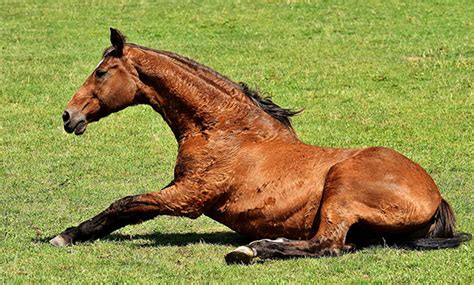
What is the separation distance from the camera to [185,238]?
11.0m

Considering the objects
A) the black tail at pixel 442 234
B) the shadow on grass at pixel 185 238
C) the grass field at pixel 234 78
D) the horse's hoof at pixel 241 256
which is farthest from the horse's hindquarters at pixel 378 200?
the shadow on grass at pixel 185 238

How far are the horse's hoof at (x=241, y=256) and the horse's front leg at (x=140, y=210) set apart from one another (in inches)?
44.9

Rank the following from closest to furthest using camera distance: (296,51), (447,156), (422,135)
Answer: (447,156) < (422,135) < (296,51)

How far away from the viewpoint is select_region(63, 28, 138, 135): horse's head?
10680 mm

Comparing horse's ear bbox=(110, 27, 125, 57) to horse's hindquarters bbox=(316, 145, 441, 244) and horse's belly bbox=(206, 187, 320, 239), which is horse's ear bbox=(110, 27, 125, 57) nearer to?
horse's belly bbox=(206, 187, 320, 239)

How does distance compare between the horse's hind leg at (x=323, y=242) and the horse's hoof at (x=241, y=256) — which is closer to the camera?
the horse's hoof at (x=241, y=256)

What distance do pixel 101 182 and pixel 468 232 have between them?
570 cm

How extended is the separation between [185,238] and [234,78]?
429 inches

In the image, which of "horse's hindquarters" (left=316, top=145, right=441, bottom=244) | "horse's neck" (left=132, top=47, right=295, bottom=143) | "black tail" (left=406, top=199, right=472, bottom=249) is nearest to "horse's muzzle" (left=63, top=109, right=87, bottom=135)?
"horse's neck" (left=132, top=47, right=295, bottom=143)

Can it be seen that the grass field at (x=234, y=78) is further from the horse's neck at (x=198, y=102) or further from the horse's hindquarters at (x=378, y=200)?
the horse's neck at (x=198, y=102)

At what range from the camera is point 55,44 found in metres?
24.5

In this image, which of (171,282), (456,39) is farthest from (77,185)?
(456,39)

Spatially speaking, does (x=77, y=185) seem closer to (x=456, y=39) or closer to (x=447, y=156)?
(x=447, y=156)

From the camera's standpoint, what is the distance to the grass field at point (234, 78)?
30.6 feet
